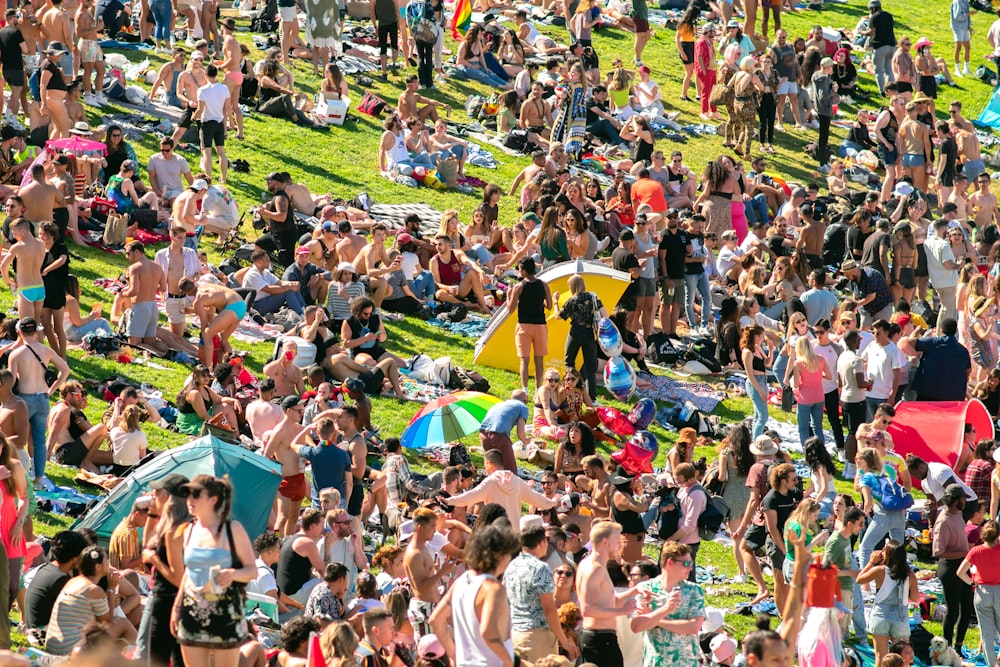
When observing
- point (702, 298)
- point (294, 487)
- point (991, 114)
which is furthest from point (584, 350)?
point (991, 114)

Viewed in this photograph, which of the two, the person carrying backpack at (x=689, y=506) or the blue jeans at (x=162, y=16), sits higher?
the blue jeans at (x=162, y=16)

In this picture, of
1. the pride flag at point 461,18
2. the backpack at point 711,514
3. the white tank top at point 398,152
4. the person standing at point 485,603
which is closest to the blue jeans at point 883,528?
the backpack at point 711,514

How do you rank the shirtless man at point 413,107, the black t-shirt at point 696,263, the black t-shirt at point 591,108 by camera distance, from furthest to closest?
the black t-shirt at point 591,108, the shirtless man at point 413,107, the black t-shirt at point 696,263

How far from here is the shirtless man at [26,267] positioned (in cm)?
1405

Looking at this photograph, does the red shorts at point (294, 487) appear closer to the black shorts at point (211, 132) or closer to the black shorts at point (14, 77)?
the black shorts at point (211, 132)

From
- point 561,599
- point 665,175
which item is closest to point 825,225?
point 665,175

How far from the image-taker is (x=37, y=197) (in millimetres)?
16094

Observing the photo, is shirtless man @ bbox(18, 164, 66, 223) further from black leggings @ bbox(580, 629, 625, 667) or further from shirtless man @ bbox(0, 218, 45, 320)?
black leggings @ bbox(580, 629, 625, 667)

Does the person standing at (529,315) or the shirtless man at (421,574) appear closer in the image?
the shirtless man at (421,574)

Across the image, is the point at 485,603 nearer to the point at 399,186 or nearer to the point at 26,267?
the point at 26,267

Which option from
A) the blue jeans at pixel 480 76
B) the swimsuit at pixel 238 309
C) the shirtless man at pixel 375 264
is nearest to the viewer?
the swimsuit at pixel 238 309

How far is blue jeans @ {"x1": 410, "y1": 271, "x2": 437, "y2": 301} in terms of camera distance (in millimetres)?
18328

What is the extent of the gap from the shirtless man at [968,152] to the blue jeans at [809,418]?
10.3 meters

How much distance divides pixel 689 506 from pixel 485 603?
5003mm
